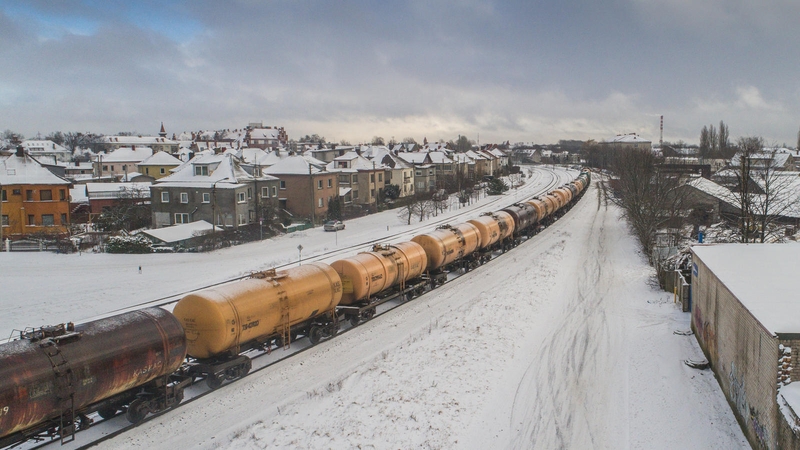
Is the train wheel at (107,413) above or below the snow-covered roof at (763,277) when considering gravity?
below

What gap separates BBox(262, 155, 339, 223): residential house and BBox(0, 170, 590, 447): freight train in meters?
39.3

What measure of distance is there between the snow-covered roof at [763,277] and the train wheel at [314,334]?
554 inches

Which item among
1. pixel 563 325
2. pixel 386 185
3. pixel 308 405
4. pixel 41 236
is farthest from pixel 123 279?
pixel 386 185

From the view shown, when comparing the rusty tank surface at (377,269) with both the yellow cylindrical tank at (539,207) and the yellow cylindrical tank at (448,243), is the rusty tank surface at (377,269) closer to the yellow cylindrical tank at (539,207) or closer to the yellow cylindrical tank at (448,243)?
the yellow cylindrical tank at (448,243)

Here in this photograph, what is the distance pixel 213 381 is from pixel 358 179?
6170 centimetres

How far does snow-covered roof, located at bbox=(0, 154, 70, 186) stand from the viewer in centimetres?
5128

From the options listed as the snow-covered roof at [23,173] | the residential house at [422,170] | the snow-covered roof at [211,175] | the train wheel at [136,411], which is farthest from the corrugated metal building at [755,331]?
the residential house at [422,170]

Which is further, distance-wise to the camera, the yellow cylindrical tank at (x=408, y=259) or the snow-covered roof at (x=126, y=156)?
the snow-covered roof at (x=126, y=156)

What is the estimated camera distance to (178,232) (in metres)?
45.0

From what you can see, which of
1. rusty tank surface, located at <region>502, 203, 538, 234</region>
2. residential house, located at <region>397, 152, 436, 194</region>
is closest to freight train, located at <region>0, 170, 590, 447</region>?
rusty tank surface, located at <region>502, 203, 538, 234</region>

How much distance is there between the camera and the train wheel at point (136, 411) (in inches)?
572

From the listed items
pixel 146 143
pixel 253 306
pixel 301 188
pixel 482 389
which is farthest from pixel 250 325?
pixel 146 143

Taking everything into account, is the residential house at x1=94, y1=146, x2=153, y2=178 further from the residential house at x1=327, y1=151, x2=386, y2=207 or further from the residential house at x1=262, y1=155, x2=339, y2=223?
the residential house at x1=262, y1=155, x2=339, y2=223

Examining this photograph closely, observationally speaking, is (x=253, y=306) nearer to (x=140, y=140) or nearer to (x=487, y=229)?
(x=487, y=229)
